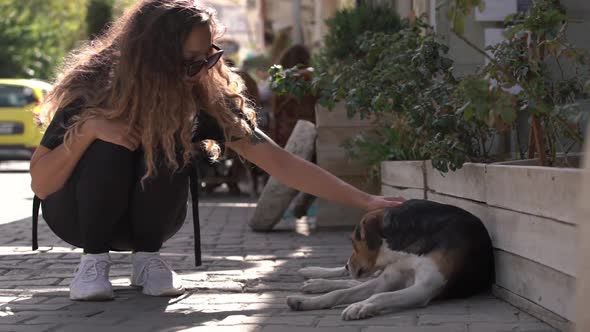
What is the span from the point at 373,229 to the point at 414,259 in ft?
1.00

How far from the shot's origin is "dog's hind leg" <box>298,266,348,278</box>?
5.34m

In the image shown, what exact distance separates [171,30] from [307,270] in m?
1.58

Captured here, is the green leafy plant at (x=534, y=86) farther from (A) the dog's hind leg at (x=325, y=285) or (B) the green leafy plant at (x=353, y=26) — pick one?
(B) the green leafy plant at (x=353, y=26)

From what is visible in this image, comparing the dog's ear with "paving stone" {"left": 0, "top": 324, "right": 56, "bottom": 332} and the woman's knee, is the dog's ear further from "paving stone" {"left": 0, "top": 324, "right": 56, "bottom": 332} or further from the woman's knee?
"paving stone" {"left": 0, "top": 324, "right": 56, "bottom": 332}

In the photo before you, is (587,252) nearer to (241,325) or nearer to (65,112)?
(241,325)

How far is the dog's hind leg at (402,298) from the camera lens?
4.12 meters

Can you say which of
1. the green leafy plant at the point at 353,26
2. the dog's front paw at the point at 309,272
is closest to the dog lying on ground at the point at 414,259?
the dog's front paw at the point at 309,272

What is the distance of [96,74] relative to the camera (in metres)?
4.84

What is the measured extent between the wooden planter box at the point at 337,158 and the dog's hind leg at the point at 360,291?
3435mm

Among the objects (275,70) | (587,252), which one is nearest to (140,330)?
(587,252)

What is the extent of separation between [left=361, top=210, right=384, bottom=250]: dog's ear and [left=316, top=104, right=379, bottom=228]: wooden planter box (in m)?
3.24

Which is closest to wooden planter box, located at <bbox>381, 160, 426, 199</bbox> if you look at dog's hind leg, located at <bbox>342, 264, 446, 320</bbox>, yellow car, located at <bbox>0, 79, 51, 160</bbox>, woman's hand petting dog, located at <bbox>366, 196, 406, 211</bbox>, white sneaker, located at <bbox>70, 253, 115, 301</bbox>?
woman's hand petting dog, located at <bbox>366, 196, 406, 211</bbox>

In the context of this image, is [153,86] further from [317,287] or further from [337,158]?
[337,158]

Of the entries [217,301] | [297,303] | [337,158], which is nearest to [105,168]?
[217,301]
